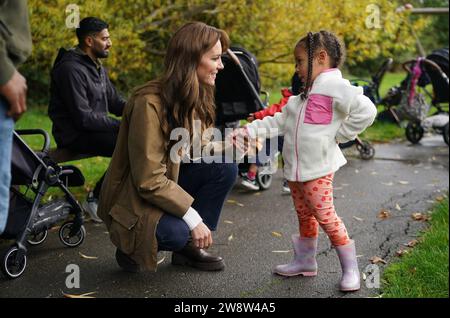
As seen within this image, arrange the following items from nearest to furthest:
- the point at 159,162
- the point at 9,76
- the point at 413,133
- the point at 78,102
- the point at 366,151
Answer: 1. the point at 9,76
2. the point at 159,162
3. the point at 78,102
4. the point at 366,151
5. the point at 413,133

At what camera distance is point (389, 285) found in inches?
142

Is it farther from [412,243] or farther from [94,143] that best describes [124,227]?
[412,243]

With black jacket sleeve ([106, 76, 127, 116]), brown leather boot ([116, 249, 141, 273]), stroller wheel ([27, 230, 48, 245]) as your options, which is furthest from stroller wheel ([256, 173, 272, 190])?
brown leather boot ([116, 249, 141, 273])

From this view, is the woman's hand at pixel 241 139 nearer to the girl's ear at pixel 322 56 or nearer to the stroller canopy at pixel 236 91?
the girl's ear at pixel 322 56

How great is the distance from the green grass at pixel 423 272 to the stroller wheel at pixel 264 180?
78.1 inches

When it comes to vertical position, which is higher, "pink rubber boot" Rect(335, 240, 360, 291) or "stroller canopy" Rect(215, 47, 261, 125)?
"stroller canopy" Rect(215, 47, 261, 125)

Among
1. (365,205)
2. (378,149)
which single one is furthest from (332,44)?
(378,149)

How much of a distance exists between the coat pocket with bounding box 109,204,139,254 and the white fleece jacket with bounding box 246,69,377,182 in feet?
3.04

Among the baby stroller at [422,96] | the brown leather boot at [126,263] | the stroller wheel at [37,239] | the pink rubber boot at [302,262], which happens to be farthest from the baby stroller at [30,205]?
the baby stroller at [422,96]

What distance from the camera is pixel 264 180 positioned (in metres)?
6.26

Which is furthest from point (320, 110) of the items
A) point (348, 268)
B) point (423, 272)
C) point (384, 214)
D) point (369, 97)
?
point (369, 97)

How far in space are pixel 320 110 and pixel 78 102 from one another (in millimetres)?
2030

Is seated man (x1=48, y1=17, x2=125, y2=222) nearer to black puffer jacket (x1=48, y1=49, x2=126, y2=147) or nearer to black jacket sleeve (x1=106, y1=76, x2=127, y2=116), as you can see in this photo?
black puffer jacket (x1=48, y1=49, x2=126, y2=147)

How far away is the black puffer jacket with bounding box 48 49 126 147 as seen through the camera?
15.4 ft
